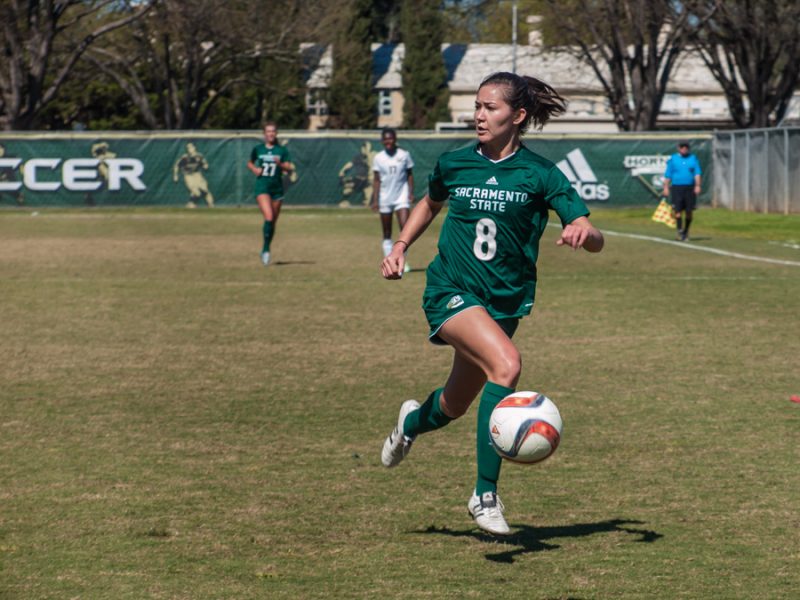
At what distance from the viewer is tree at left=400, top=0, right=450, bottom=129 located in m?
89.1

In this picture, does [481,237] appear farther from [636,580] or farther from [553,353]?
[553,353]

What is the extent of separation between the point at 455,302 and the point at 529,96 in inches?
39.4

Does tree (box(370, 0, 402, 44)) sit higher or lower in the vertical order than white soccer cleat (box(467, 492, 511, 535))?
higher

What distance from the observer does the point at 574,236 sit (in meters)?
5.87

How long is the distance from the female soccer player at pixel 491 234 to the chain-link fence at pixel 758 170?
29.4 metres

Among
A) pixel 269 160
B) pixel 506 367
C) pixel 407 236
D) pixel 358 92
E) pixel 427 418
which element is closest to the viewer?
pixel 506 367

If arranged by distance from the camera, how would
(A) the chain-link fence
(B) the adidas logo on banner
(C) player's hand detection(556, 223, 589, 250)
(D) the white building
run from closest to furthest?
(C) player's hand detection(556, 223, 589, 250) → (A) the chain-link fence → (B) the adidas logo on banner → (D) the white building

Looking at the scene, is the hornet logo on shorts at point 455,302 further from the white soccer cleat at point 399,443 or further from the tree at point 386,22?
the tree at point 386,22

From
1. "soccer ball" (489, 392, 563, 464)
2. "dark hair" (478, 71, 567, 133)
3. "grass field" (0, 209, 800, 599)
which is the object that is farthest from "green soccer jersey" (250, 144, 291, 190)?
"soccer ball" (489, 392, 563, 464)

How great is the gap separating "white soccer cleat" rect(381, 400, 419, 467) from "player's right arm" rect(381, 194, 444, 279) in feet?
2.46

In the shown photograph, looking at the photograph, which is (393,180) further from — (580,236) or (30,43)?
(30,43)

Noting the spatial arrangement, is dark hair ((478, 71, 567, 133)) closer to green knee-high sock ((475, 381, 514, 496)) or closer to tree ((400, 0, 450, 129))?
green knee-high sock ((475, 381, 514, 496))

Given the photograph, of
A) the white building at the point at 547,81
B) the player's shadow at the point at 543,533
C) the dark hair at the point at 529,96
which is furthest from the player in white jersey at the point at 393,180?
the white building at the point at 547,81

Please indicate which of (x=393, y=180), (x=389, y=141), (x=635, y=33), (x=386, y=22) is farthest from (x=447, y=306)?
(x=386, y=22)
